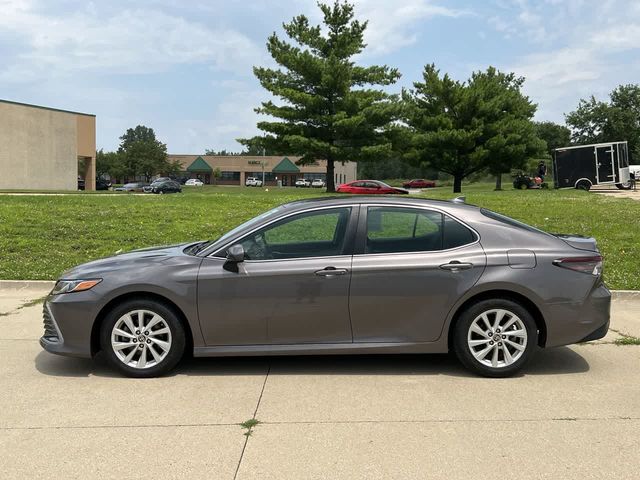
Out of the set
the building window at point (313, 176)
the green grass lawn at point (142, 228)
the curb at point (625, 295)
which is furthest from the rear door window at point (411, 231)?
the building window at point (313, 176)

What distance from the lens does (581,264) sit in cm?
498

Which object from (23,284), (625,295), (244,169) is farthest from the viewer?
(244,169)

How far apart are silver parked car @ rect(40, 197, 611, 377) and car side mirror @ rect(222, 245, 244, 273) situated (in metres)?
0.01

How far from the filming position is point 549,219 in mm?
13828

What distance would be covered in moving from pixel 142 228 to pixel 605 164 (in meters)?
30.4

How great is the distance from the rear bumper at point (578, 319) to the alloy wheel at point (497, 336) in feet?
0.86

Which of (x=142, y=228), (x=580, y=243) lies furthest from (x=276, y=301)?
(x=142, y=228)

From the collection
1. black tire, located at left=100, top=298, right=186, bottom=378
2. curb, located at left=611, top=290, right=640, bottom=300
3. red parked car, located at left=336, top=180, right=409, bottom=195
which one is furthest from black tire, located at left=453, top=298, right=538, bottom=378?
red parked car, located at left=336, top=180, right=409, bottom=195

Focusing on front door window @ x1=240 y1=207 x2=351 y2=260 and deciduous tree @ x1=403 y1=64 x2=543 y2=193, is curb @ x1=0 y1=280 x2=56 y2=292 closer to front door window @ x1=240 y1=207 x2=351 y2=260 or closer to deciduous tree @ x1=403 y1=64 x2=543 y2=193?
front door window @ x1=240 y1=207 x2=351 y2=260

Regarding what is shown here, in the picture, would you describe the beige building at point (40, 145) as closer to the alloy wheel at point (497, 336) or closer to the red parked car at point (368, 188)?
the red parked car at point (368, 188)

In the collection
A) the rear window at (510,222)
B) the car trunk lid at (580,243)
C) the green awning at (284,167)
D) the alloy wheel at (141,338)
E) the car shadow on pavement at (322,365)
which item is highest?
the green awning at (284,167)

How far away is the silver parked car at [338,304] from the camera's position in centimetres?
485

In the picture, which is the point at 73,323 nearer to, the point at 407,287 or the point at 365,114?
the point at 407,287

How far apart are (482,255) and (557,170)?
34.4 metres
